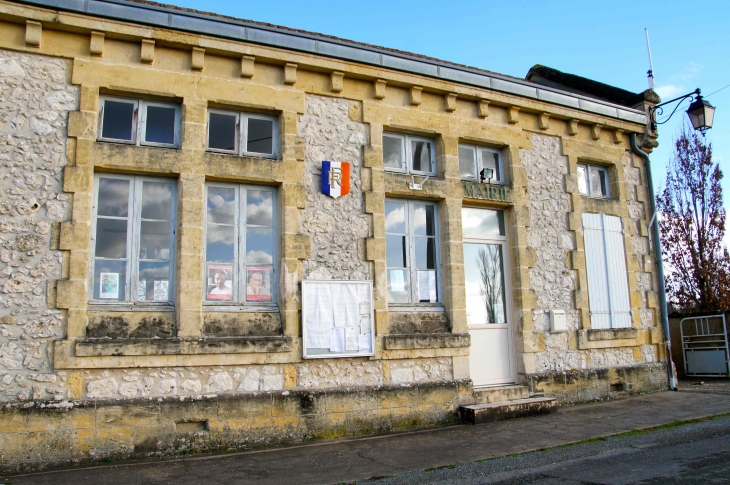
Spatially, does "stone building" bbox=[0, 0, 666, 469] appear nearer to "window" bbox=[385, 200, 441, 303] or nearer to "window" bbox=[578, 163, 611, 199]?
"window" bbox=[385, 200, 441, 303]

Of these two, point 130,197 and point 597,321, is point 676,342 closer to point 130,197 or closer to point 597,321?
point 597,321

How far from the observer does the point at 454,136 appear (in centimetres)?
837

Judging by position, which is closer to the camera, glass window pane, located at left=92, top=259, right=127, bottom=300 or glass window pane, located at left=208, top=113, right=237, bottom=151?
glass window pane, located at left=92, top=259, right=127, bottom=300

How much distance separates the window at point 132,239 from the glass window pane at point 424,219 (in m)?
3.19

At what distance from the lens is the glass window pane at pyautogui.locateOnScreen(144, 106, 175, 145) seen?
22.7 feet

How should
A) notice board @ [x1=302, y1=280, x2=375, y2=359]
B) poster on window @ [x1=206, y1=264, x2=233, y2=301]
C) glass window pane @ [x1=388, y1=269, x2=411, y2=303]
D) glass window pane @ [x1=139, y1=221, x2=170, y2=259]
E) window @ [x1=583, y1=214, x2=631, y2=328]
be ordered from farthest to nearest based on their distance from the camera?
1. window @ [x1=583, y1=214, x2=631, y2=328]
2. glass window pane @ [x1=388, y1=269, x2=411, y2=303]
3. notice board @ [x1=302, y1=280, x2=375, y2=359]
4. poster on window @ [x1=206, y1=264, x2=233, y2=301]
5. glass window pane @ [x1=139, y1=221, x2=170, y2=259]

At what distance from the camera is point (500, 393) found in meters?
8.02

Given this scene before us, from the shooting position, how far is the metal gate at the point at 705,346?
1090cm

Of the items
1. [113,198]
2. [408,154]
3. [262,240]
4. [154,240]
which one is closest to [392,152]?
[408,154]

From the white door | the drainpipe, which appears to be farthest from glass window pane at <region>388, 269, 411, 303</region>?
the drainpipe

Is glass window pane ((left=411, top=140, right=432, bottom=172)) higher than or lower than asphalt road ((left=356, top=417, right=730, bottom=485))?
higher

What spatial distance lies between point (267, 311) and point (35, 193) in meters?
2.76

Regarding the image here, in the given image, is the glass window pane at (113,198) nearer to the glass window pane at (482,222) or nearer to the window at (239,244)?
the window at (239,244)

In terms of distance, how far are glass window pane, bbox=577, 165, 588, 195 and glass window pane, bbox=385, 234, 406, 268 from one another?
3519 millimetres
